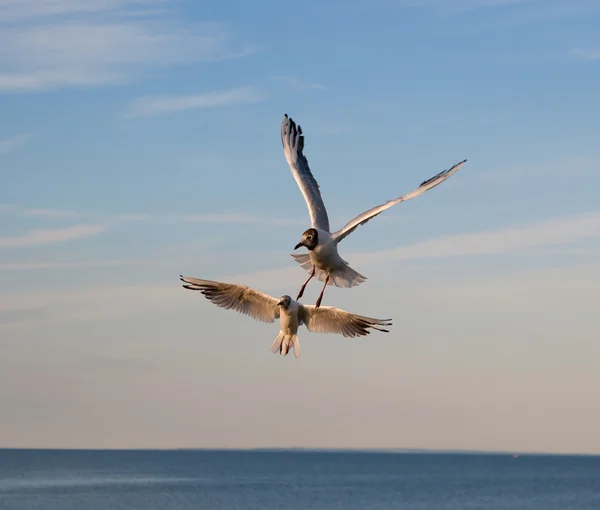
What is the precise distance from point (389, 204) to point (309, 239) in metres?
1.62

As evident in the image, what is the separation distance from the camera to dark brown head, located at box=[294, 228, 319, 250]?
71.0 feet

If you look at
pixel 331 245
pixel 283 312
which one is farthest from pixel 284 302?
pixel 331 245

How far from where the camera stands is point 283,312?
20953mm

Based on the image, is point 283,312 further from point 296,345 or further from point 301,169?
point 301,169

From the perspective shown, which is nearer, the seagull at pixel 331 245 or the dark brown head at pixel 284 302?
the dark brown head at pixel 284 302

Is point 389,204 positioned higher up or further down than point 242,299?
higher up

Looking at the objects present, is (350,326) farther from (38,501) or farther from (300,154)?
(38,501)

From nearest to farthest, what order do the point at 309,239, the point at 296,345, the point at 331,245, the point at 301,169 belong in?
the point at 296,345 < the point at 309,239 < the point at 331,245 < the point at 301,169

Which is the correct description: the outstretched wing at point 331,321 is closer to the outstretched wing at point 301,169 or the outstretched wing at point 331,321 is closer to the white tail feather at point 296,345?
the white tail feather at point 296,345

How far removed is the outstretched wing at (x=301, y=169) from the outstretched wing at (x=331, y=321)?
359 cm

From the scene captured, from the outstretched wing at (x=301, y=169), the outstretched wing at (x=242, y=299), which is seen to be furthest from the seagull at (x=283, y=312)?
the outstretched wing at (x=301, y=169)

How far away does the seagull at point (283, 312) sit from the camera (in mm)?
20875

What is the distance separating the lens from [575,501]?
167 metres

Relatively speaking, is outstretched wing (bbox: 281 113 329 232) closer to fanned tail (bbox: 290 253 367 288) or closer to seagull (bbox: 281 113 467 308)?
seagull (bbox: 281 113 467 308)
